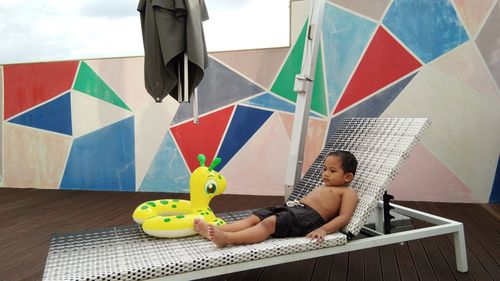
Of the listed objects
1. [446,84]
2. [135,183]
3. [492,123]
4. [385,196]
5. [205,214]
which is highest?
[446,84]

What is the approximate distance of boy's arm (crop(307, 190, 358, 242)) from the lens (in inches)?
69.7

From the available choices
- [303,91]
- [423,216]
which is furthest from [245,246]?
[303,91]

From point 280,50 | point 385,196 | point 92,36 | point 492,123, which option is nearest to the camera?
point 385,196

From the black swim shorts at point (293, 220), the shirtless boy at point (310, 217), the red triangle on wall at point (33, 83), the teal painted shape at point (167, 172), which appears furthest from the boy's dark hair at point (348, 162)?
the red triangle on wall at point (33, 83)

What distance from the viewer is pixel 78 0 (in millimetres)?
5074

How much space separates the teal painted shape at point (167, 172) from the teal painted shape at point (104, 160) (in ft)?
0.81

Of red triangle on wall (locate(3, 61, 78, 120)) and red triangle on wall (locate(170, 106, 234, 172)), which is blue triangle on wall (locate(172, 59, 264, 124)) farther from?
red triangle on wall (locate(3, 61, 78, 120))

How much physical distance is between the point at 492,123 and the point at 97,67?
Result: 4.22 m

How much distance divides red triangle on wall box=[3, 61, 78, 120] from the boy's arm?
4.01 metres

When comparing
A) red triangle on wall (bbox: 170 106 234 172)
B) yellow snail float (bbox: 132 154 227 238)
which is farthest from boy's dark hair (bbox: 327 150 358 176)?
red triangle on wall (bbox: 170 106 234 172)

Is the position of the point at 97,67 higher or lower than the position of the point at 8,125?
higher

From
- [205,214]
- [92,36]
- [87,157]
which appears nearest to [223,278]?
[205,214]

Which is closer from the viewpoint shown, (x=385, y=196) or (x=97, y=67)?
(x=385, y=196)

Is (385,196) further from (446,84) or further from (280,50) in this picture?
(280,50)
